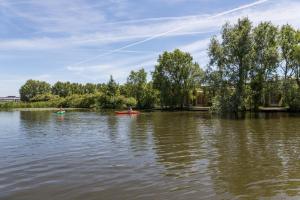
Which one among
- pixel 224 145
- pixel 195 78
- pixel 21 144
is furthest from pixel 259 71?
pixel 21 144

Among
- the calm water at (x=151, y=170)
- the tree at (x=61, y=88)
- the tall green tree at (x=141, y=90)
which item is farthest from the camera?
the tree at (x=61, y=88)

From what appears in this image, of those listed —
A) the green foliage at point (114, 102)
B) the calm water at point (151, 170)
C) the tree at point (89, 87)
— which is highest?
the tree at point (89, 87)

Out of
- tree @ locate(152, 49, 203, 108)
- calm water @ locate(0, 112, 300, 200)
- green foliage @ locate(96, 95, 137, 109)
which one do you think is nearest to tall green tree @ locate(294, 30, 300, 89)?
tree @ locate(152, 49, 203, 108)

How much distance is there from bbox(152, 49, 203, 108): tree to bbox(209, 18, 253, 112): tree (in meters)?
30.3

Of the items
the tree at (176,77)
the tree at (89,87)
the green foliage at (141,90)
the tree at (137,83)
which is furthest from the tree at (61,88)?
the tree at (176,77)

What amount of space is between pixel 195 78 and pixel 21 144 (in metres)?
71.7

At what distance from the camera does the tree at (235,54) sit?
6088 centimetres

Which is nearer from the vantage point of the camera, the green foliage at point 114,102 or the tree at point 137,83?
the green foliage at point 114,102

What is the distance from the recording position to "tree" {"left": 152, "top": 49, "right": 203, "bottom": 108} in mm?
93688

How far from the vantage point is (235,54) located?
6178 centimetres

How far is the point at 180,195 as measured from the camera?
11664 mm

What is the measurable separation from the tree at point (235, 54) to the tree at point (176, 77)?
99.4 ft

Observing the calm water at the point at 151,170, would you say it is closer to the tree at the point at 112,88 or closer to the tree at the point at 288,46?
the tree at the point at 288,46

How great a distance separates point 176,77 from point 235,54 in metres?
34.7
